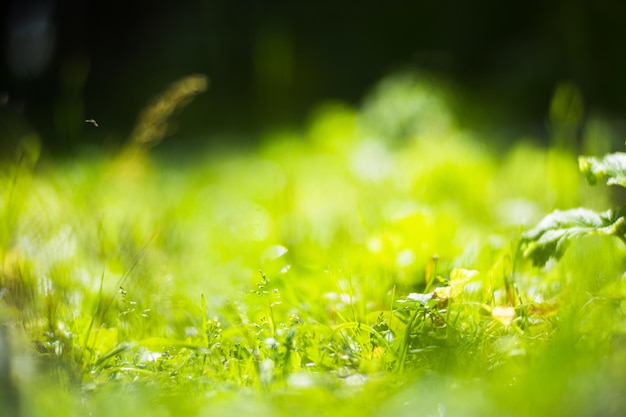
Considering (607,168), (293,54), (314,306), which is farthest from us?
(293,54)

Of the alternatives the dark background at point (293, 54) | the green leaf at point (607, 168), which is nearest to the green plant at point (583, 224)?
the green leaf at point (607, 168)

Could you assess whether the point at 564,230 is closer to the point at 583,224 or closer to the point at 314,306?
the point at 583,224

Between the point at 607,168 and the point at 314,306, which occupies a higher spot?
the point at 607,168

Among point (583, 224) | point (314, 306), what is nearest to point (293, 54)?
point (314, 306)

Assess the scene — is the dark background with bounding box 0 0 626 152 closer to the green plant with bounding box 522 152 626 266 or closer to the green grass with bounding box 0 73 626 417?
the green grass with bounding box 0 73 626 417

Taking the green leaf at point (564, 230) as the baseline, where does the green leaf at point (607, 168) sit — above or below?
above

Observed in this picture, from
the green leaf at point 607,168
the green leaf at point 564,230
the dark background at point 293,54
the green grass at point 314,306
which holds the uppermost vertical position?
the green leaf at point 607,168

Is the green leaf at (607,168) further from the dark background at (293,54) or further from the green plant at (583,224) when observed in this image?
the dark background at (293,54)
